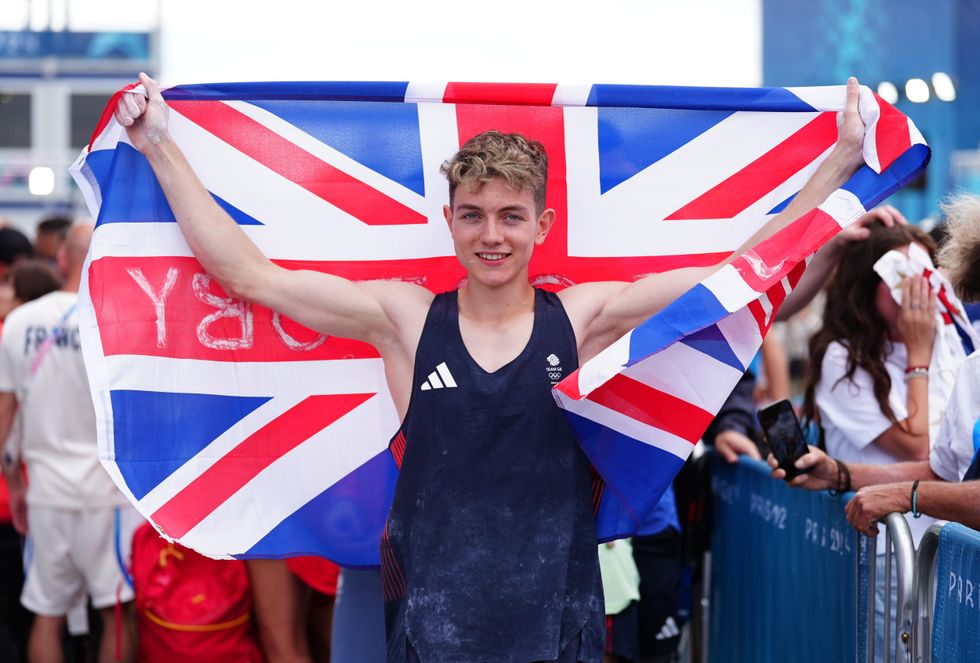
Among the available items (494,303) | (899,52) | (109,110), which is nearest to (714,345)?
(494,303)

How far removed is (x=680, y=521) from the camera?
5.93 m

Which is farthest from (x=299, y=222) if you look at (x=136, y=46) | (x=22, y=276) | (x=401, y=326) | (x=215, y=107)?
(x=136, y=46)

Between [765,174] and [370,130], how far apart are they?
130 centimetres

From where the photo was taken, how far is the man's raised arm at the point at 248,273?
3.58 metres

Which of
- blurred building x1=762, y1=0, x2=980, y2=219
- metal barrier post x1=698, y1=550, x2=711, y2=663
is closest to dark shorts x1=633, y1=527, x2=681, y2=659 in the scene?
metal barrier post x1=698, y1=550, x2=711, y2=663

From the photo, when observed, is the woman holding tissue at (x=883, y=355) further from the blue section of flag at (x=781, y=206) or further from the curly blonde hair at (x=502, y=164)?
the curly blonde hair at (x=502, y=164)

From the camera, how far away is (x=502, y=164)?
3.38 m

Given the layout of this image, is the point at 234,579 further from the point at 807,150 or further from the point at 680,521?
the point at 807,150

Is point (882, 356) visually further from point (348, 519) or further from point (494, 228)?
point (348, 519)

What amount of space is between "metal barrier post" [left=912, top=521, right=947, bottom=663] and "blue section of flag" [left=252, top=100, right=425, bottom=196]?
190 centimetres

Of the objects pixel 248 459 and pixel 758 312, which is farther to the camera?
pixel 248 459

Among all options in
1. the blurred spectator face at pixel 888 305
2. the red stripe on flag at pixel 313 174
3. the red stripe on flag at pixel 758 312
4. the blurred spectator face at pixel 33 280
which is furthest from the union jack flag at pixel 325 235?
the blurred spectator face at pixel 33 280

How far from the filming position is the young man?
3.30 meters

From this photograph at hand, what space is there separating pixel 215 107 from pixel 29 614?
4052mm
